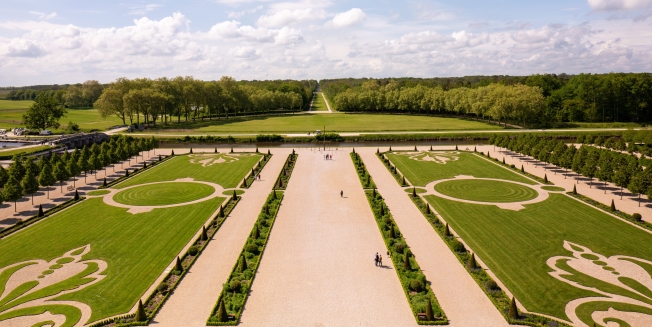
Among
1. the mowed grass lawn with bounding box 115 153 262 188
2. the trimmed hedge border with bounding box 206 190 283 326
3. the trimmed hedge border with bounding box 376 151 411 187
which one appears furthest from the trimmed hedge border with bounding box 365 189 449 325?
the mowed grass lawn with bounding box 115 153 262 188

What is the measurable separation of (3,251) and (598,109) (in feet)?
550

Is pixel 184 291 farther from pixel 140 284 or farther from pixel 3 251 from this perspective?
pixel 3 251

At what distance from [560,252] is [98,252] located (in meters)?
42.8

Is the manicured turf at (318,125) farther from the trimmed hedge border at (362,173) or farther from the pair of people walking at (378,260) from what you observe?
the pair of people walking at (378,260)

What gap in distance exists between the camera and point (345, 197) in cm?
6147

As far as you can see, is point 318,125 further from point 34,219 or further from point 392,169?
point 34,219

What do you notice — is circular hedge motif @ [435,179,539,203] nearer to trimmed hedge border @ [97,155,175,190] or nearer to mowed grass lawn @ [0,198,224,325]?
mowed grass lawn @ [0,198,224,325]

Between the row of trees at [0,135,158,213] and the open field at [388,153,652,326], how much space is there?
51.6m

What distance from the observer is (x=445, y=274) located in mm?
37438

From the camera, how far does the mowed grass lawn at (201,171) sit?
73562mm

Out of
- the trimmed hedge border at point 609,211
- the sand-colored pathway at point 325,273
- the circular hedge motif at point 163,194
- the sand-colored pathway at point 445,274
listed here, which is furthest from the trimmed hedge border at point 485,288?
the circular hedge motif at point 163,194

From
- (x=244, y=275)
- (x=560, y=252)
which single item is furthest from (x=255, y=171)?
(x=560, y=252)

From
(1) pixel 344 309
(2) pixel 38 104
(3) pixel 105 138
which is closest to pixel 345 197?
(1) pixel 344 309

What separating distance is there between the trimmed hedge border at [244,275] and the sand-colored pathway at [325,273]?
603 millimetres
